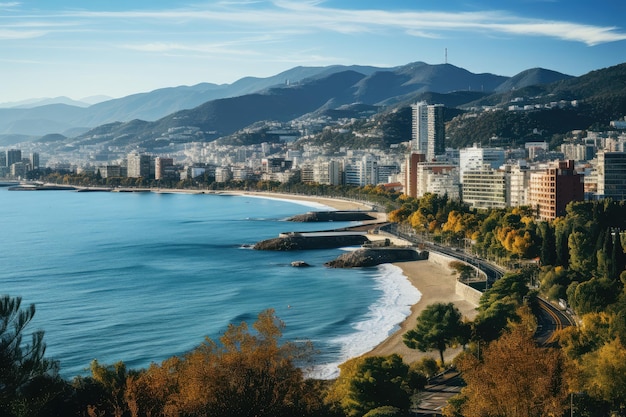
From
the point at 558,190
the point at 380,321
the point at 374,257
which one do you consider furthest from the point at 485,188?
the point at 380,321

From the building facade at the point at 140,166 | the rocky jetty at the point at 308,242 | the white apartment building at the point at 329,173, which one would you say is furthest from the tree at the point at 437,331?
the building facade at the point at 140,166

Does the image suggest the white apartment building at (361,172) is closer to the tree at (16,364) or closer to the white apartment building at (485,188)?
the white apartment building at (485,188)

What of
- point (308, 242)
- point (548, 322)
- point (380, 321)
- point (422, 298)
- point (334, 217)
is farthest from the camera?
point (334, 217)

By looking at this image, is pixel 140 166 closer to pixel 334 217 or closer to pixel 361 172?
pixel 361 172

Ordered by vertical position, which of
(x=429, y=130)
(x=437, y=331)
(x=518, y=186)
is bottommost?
(x=437, y=331)

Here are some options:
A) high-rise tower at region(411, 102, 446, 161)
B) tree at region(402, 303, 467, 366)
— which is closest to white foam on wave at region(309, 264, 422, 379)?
tree at region(402, 303, 467, 366)

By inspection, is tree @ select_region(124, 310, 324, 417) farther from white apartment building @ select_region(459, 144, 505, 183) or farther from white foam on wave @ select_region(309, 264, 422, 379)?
white apartment building @ select_region(459, 144, 505, 183)

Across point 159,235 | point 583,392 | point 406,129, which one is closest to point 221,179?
point 406,129
